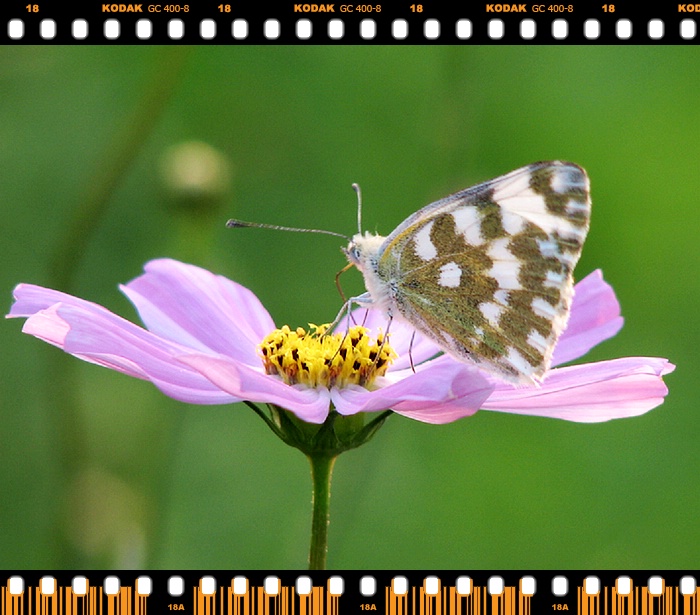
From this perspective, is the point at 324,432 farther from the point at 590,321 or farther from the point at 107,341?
the point at 590,321

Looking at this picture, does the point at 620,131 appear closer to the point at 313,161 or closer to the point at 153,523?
the point at 313,161

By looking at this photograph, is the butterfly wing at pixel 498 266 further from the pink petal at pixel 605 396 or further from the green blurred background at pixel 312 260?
the green blurred background at pixel 312 260

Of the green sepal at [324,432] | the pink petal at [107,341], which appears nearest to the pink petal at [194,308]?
the pink petal at [107,341]

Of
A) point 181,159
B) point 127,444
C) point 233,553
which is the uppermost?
point 181,159

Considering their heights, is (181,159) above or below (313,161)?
below

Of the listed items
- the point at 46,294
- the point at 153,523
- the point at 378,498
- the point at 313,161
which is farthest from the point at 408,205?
the point at 46,294

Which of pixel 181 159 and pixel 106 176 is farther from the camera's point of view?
pixel 181 159
